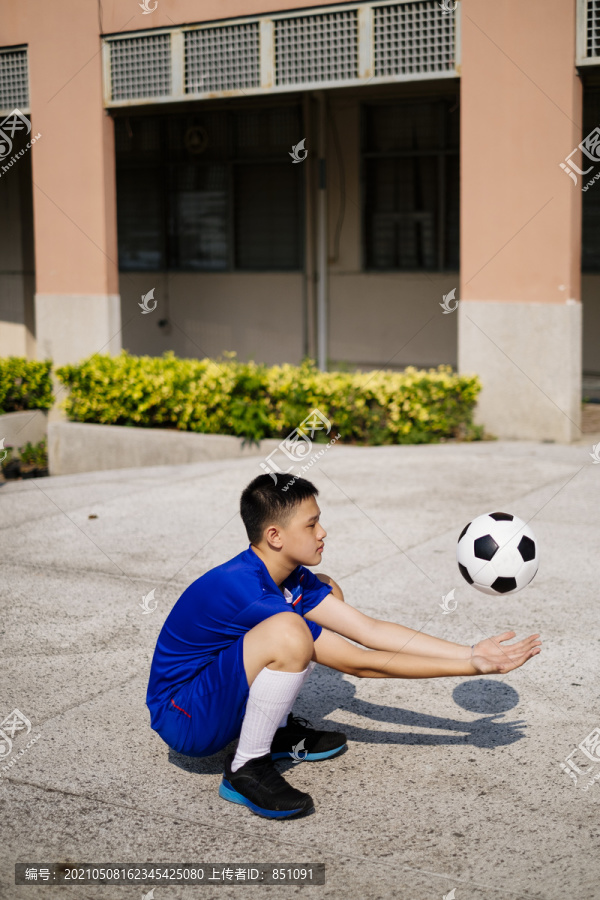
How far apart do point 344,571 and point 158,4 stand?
759 cm

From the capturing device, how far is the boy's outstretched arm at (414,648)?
3219mm

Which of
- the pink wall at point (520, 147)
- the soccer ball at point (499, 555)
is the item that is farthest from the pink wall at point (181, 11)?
the soccer ball at point (499, 555)

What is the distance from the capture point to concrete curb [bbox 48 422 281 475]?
9.41 meters

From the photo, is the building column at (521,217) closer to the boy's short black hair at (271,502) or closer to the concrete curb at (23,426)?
the concrete curb at (23,426)

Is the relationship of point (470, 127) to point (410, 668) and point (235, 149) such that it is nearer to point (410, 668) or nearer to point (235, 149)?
point (235, 149)

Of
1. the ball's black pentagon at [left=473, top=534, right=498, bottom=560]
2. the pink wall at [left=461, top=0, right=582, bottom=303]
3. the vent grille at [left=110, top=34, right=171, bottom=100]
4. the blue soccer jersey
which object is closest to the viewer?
the blue soccer jersey

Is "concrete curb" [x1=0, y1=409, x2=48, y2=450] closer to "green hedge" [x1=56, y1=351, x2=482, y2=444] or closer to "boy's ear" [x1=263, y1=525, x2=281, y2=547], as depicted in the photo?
"green hedge" [x1=56, y1=351, x2=482, y2=444]

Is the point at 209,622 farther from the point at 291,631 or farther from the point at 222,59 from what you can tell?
the point at 222,59

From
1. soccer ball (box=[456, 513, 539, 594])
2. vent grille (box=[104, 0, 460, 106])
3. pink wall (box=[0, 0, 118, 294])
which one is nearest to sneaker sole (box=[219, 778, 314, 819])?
soccer ball (box=[456, 513, 539, 594])

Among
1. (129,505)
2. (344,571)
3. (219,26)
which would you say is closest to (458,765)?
(344,571)

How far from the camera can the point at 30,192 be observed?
47.8 feet

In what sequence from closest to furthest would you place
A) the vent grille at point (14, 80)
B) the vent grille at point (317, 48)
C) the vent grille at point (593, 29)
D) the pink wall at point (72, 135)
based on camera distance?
the vent grille at point (593, 29) < the vent grille at point (317, 48) < the pink wall at point (72, 135) < the vent grille at point (14, 80)

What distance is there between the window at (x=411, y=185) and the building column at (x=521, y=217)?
3487mm

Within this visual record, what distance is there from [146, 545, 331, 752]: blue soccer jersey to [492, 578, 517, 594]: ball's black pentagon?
797 millimetres
